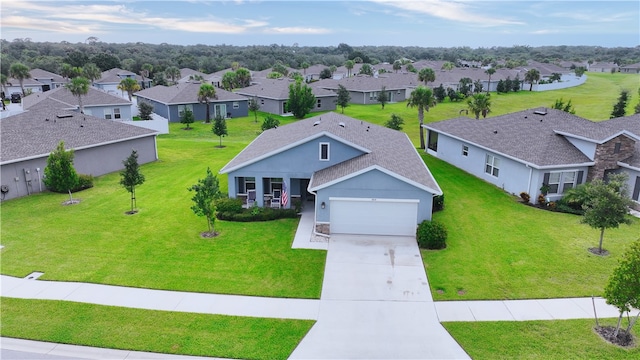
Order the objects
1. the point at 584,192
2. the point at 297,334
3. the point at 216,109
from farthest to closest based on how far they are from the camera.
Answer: the point at 216,109 → the point at 584,192 → the point at 297,334

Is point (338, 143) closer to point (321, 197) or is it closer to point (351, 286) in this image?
point (321, 197)

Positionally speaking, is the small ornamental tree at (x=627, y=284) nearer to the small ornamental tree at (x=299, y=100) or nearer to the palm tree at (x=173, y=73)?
the small ornamental tree at (x=299, y=100)

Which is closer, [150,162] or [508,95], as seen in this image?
[150,162]

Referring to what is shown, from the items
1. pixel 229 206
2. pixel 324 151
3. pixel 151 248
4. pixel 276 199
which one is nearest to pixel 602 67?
pixel 324 151

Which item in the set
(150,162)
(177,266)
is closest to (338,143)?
(177,266)

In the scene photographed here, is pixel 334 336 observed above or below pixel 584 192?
below

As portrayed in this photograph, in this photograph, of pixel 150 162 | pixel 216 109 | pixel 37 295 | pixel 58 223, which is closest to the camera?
pixel 37 295

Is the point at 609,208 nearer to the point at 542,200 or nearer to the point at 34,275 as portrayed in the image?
the point at 542,200

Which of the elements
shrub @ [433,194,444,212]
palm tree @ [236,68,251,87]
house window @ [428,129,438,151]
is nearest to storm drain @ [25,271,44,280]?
shrub @ [433,194,444,212]
